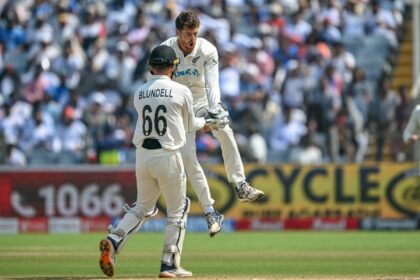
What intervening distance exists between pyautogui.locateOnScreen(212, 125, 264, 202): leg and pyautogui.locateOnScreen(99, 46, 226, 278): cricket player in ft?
3.63

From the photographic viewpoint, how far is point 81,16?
29.1 m

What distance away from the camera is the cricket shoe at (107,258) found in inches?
501

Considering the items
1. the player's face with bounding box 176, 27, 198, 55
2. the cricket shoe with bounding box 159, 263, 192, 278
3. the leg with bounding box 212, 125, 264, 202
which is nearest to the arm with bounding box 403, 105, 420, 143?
the leg with bounding box 212, 125, 264, 202

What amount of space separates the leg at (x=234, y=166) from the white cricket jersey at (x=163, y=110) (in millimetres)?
1370

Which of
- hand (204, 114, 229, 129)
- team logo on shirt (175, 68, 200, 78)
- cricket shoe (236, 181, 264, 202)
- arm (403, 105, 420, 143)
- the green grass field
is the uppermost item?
team logo on shirt (175, 68, 200, 78)

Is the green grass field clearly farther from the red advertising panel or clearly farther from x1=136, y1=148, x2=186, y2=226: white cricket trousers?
the red advertising panel

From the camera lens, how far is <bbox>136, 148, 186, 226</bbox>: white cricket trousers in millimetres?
12789

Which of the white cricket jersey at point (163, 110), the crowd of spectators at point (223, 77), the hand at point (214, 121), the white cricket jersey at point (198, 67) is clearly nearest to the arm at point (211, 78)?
the white cricket jersey at point (198, 67)

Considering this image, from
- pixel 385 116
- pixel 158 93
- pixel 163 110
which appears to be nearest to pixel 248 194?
pixel 163 110

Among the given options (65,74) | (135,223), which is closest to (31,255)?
(135,223)

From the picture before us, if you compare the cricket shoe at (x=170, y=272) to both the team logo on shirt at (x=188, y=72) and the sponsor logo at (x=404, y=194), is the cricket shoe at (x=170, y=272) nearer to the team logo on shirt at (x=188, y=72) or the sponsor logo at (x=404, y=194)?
the team logo on shirt at (x=188, y=72)

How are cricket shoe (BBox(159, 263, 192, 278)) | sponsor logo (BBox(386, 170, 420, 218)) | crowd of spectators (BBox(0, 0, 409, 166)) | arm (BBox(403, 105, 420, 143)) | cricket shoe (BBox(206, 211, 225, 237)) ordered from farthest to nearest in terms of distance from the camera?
crowd of spectators (BBox(0, 0, 409, 166)), sponsor logo (BBox(386, 170, 420, 218)), arm (BBox(403, 105, 420, 143)), cricket shoe (BBox(206, 211, 225, 237)), cricket shoe (BBox(159, 263, 192, 278))

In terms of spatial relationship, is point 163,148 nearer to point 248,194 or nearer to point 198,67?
point 198,67

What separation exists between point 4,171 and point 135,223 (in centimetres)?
1189
